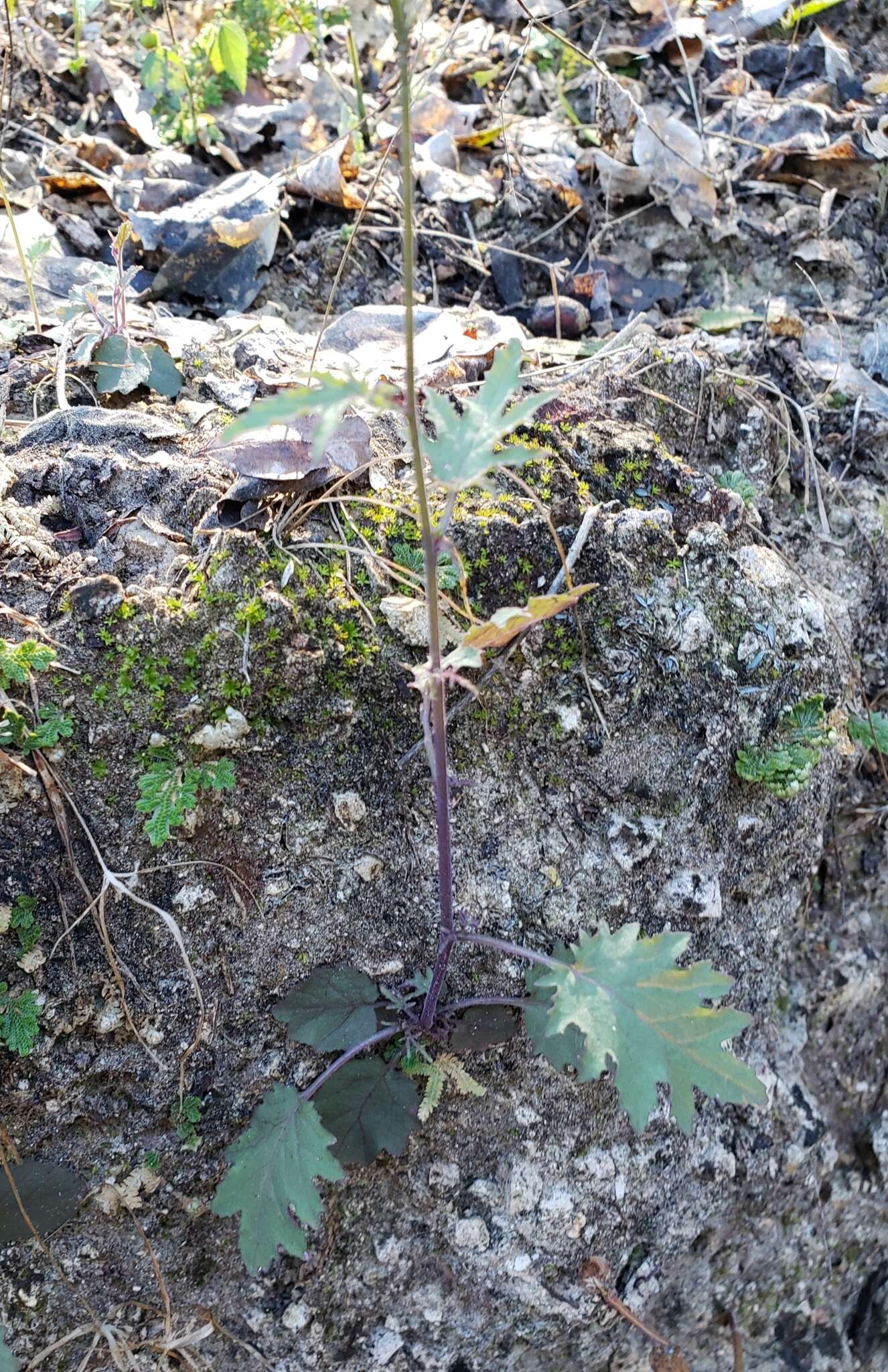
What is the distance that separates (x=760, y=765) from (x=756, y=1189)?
98cm

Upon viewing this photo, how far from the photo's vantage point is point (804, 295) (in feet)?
10.2

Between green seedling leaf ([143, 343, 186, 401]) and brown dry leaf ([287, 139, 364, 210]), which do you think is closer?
green seedling leaf ([143, 343, 186, 401])

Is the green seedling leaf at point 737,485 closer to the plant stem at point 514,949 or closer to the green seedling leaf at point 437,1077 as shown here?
the plant stem at point 514,949

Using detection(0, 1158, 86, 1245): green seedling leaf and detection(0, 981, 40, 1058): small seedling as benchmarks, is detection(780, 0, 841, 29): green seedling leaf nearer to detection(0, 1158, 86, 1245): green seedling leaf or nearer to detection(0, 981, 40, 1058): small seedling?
detection(0, 981, 40, 1058): small seedling

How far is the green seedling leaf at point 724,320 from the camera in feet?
9.42

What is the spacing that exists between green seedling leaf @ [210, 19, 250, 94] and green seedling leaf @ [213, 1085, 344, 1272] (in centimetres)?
295

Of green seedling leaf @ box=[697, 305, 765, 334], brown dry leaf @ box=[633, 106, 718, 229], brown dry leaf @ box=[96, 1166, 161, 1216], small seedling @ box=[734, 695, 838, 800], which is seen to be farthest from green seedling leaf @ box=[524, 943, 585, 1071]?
brown dry leaf @ box=[633, 106, 718, 229]

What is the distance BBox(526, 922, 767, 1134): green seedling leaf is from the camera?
163 centimetres

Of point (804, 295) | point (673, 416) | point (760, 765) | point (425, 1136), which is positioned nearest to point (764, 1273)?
point (425, 1136)

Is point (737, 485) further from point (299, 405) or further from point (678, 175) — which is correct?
point (299, 405)

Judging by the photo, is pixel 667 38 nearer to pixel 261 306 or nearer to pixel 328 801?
pixel 261 306

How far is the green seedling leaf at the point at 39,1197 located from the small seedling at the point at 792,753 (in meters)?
1.63

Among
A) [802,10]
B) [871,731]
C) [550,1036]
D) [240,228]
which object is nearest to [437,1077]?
[550,1036]

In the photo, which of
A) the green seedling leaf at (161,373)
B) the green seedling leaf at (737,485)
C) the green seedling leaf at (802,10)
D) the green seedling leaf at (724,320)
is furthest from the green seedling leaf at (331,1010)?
the green seedling leaf at (802,10)
